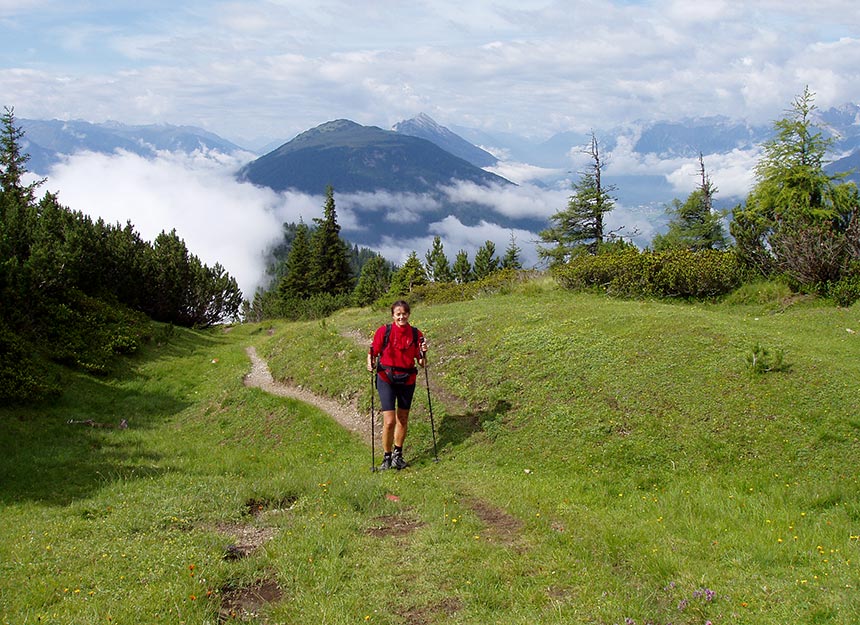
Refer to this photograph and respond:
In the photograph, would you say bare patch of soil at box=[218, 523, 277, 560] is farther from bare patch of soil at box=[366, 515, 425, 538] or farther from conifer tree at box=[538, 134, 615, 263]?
conifer tree at box=[538, 134, 615, 263]

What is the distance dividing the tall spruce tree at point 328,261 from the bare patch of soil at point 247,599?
58.3 meters

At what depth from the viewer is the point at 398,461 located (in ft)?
34.5

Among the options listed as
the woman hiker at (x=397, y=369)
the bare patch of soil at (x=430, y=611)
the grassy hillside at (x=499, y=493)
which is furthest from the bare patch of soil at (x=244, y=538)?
the woman hiker at (x=397, y=369)

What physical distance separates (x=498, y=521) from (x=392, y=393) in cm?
337

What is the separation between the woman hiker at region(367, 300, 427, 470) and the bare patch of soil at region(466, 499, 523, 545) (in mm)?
2460

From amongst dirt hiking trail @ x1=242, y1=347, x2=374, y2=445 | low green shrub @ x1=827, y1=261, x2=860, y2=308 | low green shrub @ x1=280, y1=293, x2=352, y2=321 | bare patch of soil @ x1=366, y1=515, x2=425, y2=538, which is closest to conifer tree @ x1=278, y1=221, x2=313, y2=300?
low green shrub @ x1=280, y1=293, x2=352, y2=321

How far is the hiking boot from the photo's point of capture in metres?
10.5

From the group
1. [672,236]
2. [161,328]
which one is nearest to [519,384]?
[161,328]

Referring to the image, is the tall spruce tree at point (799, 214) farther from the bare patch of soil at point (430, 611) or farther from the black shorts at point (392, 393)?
the bare patch of soil at point (430, 611)

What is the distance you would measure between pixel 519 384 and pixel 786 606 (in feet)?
25.6

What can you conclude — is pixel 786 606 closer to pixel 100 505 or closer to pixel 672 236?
pixel 100 505

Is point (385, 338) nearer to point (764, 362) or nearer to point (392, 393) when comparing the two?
point (392, 393)

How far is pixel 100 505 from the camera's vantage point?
27.7 feet

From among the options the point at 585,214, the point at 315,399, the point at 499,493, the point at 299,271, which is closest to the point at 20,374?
the point at 315,399
